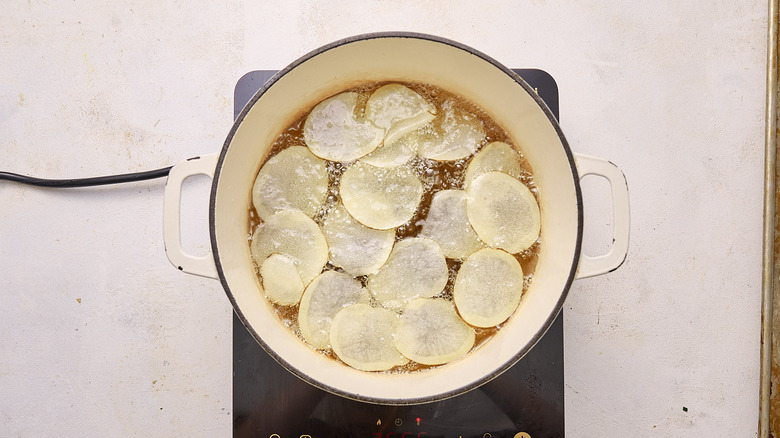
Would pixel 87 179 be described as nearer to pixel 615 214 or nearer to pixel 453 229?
pixel 453 229

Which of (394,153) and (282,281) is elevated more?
(394,153)

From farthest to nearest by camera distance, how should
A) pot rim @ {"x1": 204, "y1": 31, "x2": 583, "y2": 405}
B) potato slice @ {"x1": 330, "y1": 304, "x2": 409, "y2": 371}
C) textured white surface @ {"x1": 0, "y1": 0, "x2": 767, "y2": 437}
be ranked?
1. textured white surface @ {"x1": 0, "y1": 0, "x2": 767, "y2": 437}
2. potato slice @ {"x1": 330, "y1": 304, "x2": 409, "y2": 371}
3. pot rim @ {"x1": 204, "y1": 31, "x2": 583, "y2": 405}

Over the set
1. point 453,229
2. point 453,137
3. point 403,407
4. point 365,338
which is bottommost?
point 403,407

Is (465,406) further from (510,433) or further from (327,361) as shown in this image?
(327,361)

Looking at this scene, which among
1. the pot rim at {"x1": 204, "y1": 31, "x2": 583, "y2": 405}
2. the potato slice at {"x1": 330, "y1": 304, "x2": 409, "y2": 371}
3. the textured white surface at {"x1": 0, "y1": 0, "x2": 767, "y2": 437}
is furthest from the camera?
the textured white surface at {"x1": 0, "y1": 0, "x2": 767, "y2": 437}

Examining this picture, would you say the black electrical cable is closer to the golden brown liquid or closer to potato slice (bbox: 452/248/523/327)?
the golden brown liquid

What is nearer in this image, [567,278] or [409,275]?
[567,278]

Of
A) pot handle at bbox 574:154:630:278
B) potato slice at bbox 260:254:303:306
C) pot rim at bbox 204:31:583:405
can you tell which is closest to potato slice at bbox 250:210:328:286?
potato slice at bbox 260:254:303:306

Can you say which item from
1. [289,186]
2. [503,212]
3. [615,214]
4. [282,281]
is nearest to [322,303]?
[282,281]
